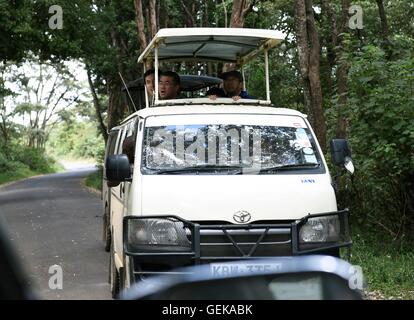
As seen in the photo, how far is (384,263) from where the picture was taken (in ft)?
26.9

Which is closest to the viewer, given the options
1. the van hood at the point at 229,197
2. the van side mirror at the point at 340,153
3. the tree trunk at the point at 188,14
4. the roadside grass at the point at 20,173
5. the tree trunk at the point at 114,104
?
the van hood at the point at 229,197

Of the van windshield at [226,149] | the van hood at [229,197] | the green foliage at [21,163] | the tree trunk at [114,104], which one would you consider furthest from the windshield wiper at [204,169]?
the green foliage at [21,163]

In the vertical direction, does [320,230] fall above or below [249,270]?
below

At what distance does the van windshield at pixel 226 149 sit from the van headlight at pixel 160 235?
0.56 meters

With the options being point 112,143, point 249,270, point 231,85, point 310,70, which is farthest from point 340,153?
point 310,70

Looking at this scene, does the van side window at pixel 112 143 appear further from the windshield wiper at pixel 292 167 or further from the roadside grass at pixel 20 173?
the roadside grass at pixel 20 173

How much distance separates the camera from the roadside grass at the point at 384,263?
711 centimetres

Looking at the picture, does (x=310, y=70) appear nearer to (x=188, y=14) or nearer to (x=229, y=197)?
(x=229, y=197)

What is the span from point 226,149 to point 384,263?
3338 mm

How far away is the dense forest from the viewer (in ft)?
29.5

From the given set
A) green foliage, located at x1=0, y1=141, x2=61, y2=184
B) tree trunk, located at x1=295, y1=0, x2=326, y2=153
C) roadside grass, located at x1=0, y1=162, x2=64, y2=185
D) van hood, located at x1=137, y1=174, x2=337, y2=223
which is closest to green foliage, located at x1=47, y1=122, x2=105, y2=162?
green foliage, located at x1=0, y1=141, x2=61, y2=184

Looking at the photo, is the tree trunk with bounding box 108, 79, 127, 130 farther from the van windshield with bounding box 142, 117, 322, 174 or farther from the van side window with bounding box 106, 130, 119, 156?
the van windshield with bounding box 142, 117, 322, 174

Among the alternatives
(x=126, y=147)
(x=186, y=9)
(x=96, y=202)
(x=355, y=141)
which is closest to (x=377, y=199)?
(x=355, y=141)

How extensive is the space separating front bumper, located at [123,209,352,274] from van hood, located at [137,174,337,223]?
3.8 inches
